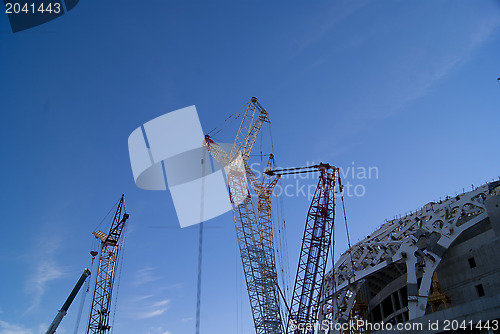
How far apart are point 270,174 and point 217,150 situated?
8.35m

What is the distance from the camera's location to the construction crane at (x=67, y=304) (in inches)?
2203

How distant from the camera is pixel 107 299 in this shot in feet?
181

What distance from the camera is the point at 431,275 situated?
126 ft

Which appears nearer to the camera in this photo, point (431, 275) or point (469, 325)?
point (469, 325)

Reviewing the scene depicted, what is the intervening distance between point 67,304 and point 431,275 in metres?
48.6

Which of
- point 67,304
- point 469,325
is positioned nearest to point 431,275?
point 469,325

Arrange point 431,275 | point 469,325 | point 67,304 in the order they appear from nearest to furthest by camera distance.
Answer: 1. point 469,325
2. point 431,275
3. point 67,304

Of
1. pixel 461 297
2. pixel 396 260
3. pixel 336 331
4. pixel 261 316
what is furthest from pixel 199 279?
pixel 461 297

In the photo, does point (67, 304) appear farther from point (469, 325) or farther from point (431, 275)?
point (469, 325)

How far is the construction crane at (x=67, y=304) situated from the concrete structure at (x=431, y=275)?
35.2 metres

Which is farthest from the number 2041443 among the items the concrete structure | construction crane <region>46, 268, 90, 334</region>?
construction crane <region>46, 268, 90, 334</region>

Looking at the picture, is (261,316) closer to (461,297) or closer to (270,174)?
(270,174)

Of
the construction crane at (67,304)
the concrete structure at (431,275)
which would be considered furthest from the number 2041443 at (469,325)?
the construction crane at (67,304)

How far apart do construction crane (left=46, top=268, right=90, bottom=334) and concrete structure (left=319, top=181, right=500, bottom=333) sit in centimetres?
3519
